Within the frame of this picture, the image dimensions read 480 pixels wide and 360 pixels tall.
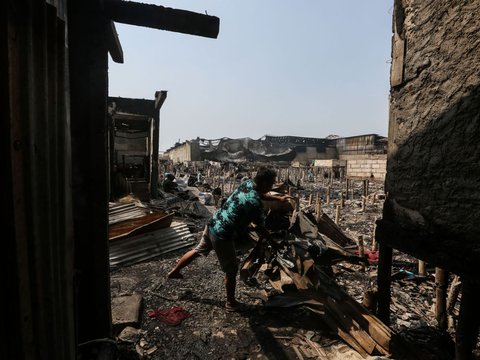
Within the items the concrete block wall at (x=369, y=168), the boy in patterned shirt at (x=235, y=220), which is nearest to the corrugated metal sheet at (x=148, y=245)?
the boy in patterned shirt at (x=235, y=220)

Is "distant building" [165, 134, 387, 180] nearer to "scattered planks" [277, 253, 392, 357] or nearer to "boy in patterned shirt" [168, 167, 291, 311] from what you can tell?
"scattered planks" [277, 253, 392, 357]

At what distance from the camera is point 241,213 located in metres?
3.61

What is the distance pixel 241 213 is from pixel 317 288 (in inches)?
54.5

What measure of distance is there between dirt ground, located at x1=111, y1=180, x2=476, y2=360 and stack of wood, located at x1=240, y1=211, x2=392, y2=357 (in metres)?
0.13

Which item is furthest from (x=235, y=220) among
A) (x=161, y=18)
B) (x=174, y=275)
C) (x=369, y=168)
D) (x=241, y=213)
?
(x=369, y=168)

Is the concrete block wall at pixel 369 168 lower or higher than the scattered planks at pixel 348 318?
higher

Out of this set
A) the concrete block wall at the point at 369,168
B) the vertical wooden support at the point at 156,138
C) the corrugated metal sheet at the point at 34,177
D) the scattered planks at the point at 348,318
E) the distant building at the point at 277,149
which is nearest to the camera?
the corrugated metal sheet at the point at 34,177

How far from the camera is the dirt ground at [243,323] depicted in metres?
2.97

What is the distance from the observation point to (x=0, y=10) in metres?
1.02

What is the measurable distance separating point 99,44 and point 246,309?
11.1 feet

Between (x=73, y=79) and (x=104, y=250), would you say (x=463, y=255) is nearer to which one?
(x=104, y=250)

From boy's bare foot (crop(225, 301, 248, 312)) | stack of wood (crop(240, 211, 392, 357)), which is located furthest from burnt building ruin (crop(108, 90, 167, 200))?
boy's bare foot (crop(225, 301, 248, 312))

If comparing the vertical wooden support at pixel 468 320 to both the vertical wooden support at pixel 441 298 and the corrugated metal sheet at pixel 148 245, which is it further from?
the corrugated metal sheet at pixel 148 245

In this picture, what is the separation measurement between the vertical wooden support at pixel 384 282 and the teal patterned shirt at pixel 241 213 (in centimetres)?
142
